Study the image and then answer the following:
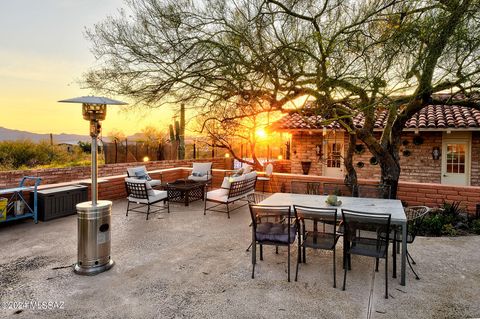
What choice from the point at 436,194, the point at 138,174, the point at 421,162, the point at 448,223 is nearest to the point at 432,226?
the point at 448,223

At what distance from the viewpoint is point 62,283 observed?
3523mm

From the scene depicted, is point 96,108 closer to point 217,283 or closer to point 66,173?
point 217,283

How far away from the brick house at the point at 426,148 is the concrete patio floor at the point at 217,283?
509 cm

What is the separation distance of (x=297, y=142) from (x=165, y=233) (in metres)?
7.81

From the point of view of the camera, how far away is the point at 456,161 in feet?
32.1

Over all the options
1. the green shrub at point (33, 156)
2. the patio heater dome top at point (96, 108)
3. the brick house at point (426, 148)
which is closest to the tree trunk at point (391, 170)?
the brick house at point (426, 148)

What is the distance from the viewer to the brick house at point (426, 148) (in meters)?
9.43

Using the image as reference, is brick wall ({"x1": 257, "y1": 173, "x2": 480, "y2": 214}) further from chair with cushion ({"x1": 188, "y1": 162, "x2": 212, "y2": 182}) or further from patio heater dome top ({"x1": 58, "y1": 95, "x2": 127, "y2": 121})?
patio heater dome top ({"x1": 58, "y1": 95, "x2": 127, "y2": 121})

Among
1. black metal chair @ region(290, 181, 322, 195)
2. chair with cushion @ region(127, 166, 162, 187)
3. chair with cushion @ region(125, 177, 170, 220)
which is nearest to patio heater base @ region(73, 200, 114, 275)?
chair with cushion @ region(125, 177, 170, 220)

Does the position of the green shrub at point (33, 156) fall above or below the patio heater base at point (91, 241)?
above

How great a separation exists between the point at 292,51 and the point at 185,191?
A: 173 inches

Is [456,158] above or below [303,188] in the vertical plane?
above

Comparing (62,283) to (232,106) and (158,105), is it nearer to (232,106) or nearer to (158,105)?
(158,105)

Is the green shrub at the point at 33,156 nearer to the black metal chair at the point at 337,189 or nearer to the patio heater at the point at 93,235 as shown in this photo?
the patio heater at the point at 93,235
